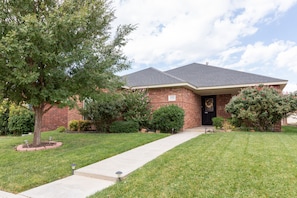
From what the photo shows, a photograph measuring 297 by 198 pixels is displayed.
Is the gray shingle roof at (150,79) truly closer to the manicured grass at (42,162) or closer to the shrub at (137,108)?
the shrub at (137,108)

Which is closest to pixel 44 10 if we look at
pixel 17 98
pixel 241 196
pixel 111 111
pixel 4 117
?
pixel 17 98

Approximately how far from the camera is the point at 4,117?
47.0 ft

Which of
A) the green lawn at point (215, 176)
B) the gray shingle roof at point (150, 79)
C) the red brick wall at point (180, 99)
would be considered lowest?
the green lawn at point (215, 176)

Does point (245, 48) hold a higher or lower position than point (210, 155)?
higher

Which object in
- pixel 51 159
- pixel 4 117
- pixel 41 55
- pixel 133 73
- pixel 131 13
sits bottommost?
pixel 51 159

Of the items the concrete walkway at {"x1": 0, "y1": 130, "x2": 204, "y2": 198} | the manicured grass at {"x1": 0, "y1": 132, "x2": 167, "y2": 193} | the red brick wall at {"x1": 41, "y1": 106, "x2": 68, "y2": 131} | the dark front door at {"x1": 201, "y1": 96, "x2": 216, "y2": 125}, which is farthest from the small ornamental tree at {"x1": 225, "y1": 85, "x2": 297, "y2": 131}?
the red brick wall at {"x1": 41, "y1": 106, "x2": 68, "y2": 131}

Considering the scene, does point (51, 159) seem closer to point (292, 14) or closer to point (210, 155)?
point (210, 155)

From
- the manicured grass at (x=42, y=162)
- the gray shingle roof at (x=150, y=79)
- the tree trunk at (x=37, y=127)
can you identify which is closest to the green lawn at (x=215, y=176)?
the manicured grass at (x=42, y=162)

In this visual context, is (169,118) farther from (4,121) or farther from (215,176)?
(4,121)

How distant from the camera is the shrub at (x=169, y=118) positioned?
1072 cm

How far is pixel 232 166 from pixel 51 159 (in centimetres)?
466

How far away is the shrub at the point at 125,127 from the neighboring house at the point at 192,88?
2102mm

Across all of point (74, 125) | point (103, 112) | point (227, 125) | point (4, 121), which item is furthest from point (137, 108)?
point (4, 121)

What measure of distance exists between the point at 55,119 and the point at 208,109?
39.2 ft
